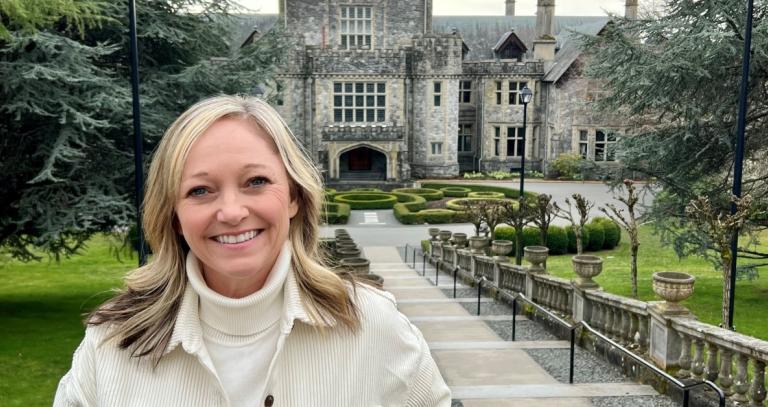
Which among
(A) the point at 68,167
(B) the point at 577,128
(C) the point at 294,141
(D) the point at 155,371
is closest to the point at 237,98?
(C) the point at 294,141

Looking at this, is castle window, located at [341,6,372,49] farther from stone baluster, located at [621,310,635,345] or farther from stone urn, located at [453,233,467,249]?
stone baluster, located at [621,310,635,345]

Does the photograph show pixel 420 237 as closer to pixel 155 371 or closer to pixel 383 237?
pixel 383 237

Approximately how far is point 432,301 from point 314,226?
10709 millimetres

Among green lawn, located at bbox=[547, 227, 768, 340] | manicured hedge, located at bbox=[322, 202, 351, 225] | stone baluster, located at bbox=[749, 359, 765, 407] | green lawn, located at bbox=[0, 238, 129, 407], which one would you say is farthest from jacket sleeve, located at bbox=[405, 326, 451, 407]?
manicured hedge, located at bbox=[322, 202, 351, 225]

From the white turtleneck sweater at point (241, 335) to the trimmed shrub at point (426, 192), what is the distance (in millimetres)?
29965

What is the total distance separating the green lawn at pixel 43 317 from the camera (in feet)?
29.1

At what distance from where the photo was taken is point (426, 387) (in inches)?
74.8

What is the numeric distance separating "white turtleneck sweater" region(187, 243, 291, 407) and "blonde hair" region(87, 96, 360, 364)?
103 millimetres

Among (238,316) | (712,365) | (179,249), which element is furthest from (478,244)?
(238,316)

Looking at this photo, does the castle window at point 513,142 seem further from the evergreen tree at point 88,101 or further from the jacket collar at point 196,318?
the jacket collar at point 196,318

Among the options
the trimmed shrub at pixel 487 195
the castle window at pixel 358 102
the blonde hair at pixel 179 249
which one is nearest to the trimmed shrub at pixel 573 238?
the trimmed shrub at pixel 487 195

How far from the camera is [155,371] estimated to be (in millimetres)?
1745

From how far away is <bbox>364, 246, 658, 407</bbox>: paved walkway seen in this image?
6.57 meters

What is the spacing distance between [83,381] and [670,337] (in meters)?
6.30
